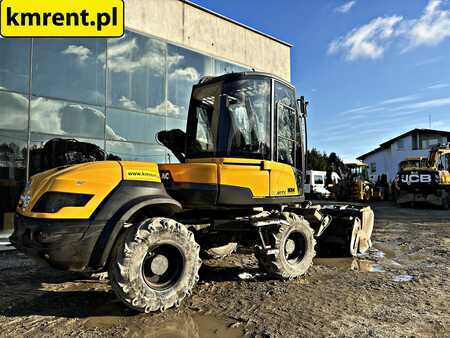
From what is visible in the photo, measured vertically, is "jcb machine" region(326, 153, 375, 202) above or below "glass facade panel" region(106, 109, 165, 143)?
below

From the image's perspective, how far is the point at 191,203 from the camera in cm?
489

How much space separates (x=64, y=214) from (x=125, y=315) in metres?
1.32

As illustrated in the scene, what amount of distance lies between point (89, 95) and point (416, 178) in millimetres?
16288

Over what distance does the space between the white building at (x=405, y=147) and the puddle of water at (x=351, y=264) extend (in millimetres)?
32022

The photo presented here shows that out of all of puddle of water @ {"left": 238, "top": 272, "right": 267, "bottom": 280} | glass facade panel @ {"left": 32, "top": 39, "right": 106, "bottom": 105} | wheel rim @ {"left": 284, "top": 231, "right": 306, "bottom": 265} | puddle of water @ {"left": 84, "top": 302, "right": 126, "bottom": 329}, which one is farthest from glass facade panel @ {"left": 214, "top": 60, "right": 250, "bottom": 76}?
puddle of water @ {"left": 84, "top": 302, "right": 126, "bottom": 329}

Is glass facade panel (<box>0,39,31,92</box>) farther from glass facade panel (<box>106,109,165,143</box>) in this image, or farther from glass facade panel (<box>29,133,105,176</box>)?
glass facade panel (<box>106,109,165,143</box>)

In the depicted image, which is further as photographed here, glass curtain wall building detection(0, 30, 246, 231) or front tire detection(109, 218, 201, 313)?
Result: glass curtain wall building detection(0, 30, 246, 231)

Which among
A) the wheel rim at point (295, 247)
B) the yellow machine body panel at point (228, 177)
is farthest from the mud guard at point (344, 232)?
the yellow machine body panel at point (228, 177)

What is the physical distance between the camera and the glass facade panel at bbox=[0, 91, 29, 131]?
9047mm

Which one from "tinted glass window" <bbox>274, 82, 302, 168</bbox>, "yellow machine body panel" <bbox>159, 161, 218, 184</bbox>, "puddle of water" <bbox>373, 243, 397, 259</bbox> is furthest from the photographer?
"puddle of water" <bbox>373, 243, 397, 259</bbox>

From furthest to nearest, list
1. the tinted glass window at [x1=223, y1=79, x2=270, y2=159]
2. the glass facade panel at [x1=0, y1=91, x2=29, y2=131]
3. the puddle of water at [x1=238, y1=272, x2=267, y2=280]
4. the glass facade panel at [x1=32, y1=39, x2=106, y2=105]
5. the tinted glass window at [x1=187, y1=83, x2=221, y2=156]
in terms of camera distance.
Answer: the glass facade panel at [x1=32, y1=39, x2=106, y2=105], the glass facade panel at [x1=0, y1=91, x2=29, y2=131], the puddle of water at [x1=238, y1=272, x2=267, y2=280], the tinted glass window at [x1=187, y1=83, x2=221, y2=156], the tinted glass window at [x1=223, y1=79, x2=270, y2=159]

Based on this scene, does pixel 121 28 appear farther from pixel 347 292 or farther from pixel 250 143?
pixel 347 292

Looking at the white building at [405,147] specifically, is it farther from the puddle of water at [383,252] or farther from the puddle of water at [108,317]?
the puddle of water at [108,317]

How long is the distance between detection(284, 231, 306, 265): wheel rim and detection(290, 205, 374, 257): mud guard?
1.19 m
